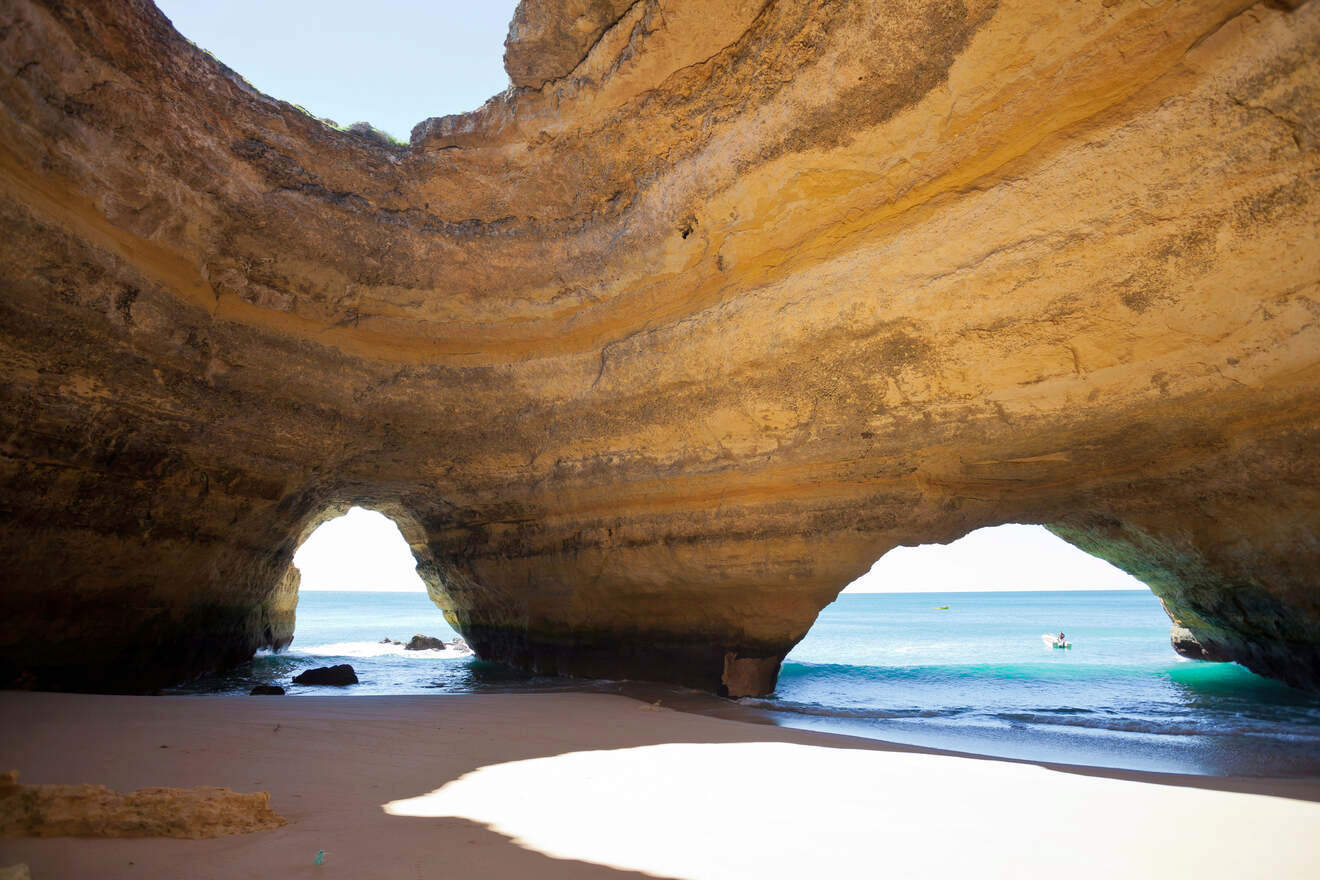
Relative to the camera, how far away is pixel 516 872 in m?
1.97

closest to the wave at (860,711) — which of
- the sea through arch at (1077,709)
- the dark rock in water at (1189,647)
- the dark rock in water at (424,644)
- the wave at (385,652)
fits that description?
the sea through arch at (1077,709)

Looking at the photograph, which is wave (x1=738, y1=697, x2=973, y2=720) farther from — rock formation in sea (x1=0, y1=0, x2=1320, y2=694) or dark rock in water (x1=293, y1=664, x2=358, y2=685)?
dark rock in water (x1=293, y1=664, x2=358, y2=685)

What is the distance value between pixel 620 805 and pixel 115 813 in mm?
1704

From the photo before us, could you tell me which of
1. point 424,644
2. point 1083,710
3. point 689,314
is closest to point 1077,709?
point 1083,710

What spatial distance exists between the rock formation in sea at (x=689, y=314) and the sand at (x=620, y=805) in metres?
2.80

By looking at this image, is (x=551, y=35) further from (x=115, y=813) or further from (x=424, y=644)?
(x=424, y=644)

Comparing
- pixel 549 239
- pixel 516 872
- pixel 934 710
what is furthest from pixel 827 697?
pixel 516 872

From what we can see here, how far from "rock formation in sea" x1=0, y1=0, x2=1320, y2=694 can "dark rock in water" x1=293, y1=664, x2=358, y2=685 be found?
123cm

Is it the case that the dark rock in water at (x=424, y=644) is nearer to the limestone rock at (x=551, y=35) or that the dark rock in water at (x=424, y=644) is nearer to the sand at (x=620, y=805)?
the sand at (x=620, y=805)

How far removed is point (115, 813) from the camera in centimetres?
205

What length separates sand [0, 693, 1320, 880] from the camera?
2064 mm

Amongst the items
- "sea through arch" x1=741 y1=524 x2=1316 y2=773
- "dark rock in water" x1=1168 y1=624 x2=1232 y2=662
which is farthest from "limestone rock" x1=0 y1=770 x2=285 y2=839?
"dark rock in water" x1=1168 y1=624 x2=1232 y2=662

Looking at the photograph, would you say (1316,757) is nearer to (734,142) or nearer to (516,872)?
(516,872)

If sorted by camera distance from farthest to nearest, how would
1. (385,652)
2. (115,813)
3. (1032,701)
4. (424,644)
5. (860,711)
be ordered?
1. (424,644)
2. (385,652)
3. (1032,701)
4. (860,711)
5. (115,813)
